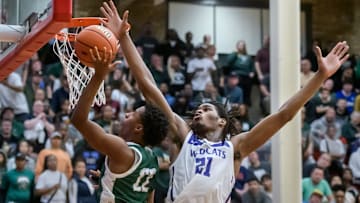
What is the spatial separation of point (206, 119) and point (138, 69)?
497 mm

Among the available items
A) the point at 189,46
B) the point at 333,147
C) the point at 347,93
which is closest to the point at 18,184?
the point at 333,147

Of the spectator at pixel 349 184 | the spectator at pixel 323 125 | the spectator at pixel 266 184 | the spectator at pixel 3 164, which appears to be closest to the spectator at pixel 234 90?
the spectator at pixel 323 125

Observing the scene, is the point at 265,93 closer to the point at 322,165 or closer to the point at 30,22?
the point at 322,165

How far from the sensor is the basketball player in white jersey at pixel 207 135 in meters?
4.14

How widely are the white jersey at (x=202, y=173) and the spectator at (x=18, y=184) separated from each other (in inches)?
170

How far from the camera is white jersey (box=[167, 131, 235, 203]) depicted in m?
4.12

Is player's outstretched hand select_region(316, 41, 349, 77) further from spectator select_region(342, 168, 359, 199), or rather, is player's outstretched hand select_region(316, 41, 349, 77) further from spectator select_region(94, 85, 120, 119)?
spectator select_region(94, 85, 120, 119)

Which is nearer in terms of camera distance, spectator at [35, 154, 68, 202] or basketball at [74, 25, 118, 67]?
basketball at [74, 25, 118, 67]

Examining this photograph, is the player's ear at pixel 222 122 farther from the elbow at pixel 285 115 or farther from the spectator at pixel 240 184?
the spectator at pixel 240 184

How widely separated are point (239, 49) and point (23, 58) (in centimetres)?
798

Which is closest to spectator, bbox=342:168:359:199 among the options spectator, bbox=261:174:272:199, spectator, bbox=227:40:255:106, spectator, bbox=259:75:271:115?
spectator, bbox=261:174:272:199

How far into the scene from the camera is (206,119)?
4.33 meters

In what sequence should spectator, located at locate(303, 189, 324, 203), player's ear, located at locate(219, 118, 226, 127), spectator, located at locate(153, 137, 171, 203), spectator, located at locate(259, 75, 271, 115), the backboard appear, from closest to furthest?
the backboard → player's ear, located at locate(219, 118, 226, 127) → spectator, located at locate(153, 137, 171, 203) → spectator, located at locate(303, 189, 324, 203) → spectator, located at locate(259, 75, 271, 115)

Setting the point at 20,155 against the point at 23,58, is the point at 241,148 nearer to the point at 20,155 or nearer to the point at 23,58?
the point at 23,58
